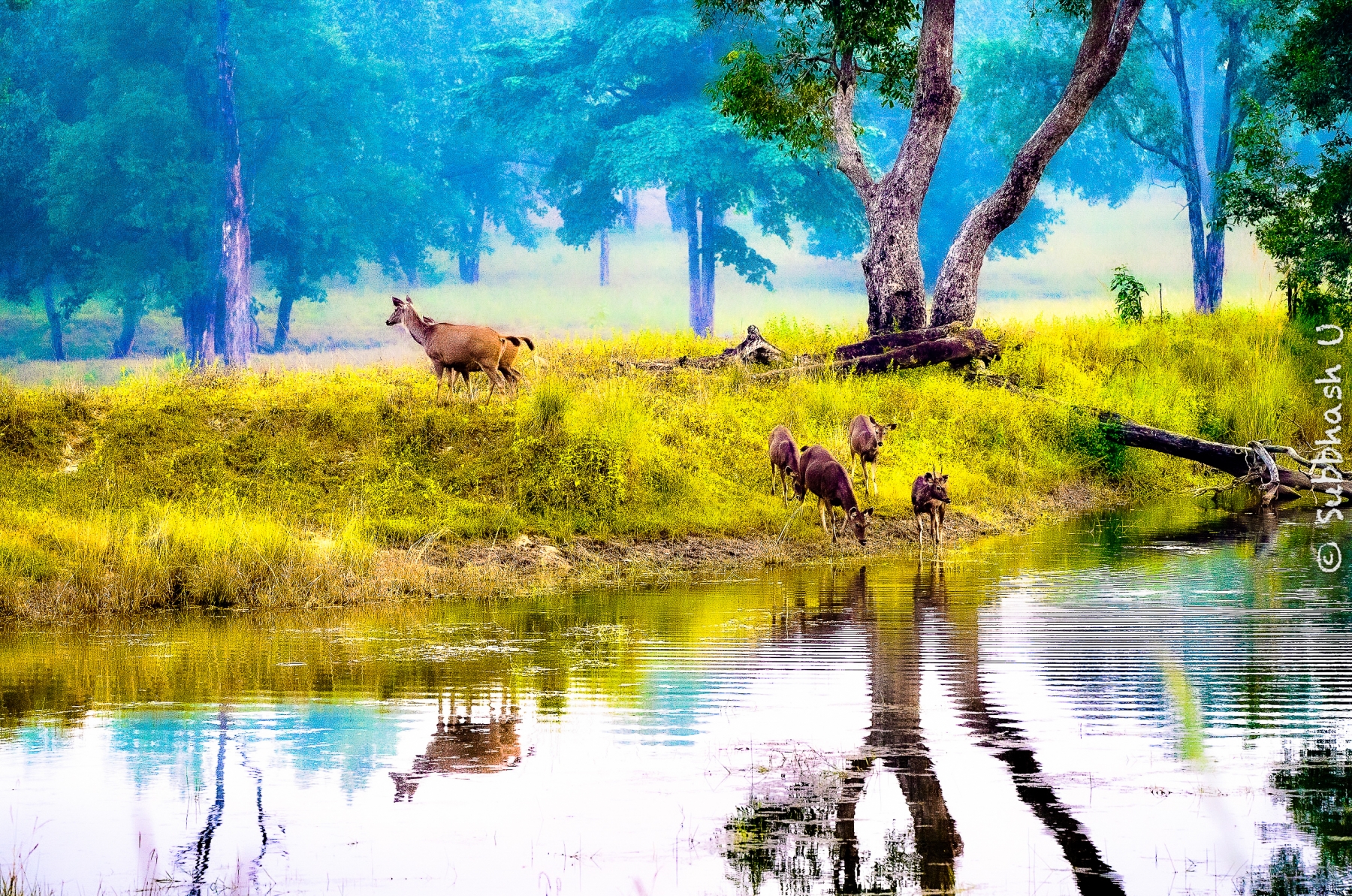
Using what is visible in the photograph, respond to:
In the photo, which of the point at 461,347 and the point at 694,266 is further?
the point at 694,266

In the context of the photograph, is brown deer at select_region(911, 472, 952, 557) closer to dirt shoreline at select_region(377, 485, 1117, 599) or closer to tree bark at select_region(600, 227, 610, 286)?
dirt shoreline at select_region(377, 485, 1117, 599)

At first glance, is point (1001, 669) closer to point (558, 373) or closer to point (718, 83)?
point (558, 373)

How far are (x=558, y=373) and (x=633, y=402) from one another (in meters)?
2.22

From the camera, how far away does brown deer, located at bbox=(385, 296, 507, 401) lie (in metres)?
19.2

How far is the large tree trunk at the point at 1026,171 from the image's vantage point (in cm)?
2720

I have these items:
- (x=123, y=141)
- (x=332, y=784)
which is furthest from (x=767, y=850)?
(x=123, y=141)

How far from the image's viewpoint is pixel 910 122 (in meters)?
26.6

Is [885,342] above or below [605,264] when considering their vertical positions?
below

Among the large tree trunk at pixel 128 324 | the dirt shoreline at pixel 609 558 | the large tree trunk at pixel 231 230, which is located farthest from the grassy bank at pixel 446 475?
the large tree trunk at pixel 128 324

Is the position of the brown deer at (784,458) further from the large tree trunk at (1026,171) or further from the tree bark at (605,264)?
the tree bark at (605,264)

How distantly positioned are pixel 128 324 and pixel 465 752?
4958cm

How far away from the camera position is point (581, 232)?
5500cm

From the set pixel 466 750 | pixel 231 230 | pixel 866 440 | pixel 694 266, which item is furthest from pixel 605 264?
pixel 466 750

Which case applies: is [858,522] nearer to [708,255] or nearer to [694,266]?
[708,255]
